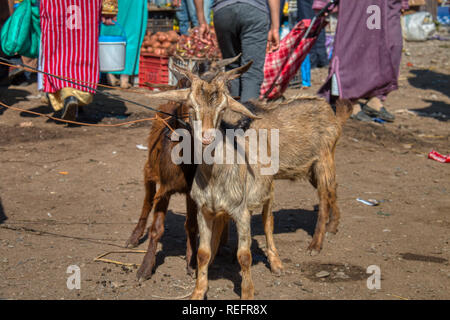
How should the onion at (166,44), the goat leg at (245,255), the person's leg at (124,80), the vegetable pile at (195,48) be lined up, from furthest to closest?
the onion at (166,44) → the person's leg at (124,80) → the vegetable pile at (195,48) → the goat leg at (245,255)

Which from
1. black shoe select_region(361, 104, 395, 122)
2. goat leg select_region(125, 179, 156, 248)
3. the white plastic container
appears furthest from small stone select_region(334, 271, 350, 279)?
black shoe select_region(361, 104, 395, 122)

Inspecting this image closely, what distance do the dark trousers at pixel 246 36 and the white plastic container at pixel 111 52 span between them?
2.92 metres

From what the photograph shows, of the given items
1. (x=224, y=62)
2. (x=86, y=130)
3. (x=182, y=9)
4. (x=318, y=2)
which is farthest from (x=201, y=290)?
(x=182, y=9)

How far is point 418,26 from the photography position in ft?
59.3

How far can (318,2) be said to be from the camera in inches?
366

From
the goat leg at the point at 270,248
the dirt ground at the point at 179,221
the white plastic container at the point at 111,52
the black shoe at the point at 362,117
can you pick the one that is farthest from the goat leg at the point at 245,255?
the black shoe at the point at 362,117

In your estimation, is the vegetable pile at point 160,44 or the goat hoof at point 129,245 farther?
the vegetable pile at point 160,44

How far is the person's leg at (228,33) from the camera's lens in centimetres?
534

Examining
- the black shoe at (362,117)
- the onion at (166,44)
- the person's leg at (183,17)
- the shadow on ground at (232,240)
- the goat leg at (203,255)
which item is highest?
the person's leg at (183,17)

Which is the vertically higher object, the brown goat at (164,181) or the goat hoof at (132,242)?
the brown goat at (164,181)

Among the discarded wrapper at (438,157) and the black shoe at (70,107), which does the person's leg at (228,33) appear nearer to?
the black shoe at (70,107)

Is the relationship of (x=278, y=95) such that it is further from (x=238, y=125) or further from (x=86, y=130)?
(x=238, y=125)

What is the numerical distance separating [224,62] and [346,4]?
5226mm

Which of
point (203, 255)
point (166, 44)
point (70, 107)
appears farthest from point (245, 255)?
point (166, 44)
